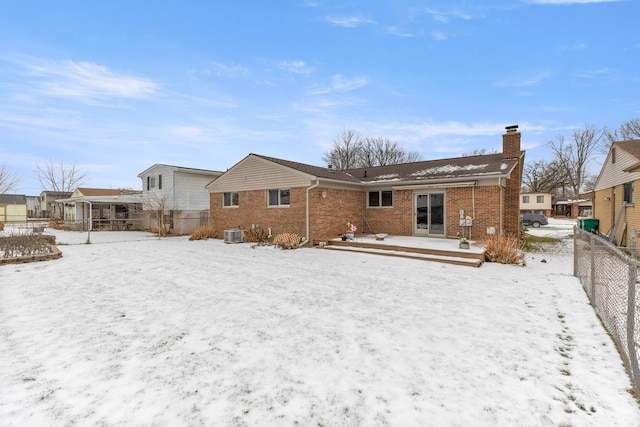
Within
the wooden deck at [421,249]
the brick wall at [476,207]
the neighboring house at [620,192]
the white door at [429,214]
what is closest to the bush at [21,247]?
the wooden deck at [421,249]

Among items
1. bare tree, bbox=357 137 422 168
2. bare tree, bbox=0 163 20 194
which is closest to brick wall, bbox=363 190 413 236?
bare tree, bbox=357 137 422 168

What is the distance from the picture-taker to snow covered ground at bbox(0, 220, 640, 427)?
2574 millimetres

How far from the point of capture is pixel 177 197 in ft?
70.0

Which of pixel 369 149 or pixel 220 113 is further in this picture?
pixel 369 149

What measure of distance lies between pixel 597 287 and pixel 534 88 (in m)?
18.4

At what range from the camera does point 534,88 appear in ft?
63.6

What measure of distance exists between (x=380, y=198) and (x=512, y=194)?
19.5 ft

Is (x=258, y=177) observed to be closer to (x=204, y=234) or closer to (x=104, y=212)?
(x=204, y=234)

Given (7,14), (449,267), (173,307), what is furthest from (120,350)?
(7,14)

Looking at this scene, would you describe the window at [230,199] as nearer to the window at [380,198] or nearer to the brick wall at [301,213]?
the brick wall at [301,213]

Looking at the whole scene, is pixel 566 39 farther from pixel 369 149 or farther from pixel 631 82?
pixel 369 149

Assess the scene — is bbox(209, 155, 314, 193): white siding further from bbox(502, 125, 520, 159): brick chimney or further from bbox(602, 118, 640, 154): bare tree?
bbox(602, 118, 640, 154): bare tree

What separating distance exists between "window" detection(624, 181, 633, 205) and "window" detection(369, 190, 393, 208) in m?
9.72

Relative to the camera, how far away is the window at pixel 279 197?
14758 millimetres
